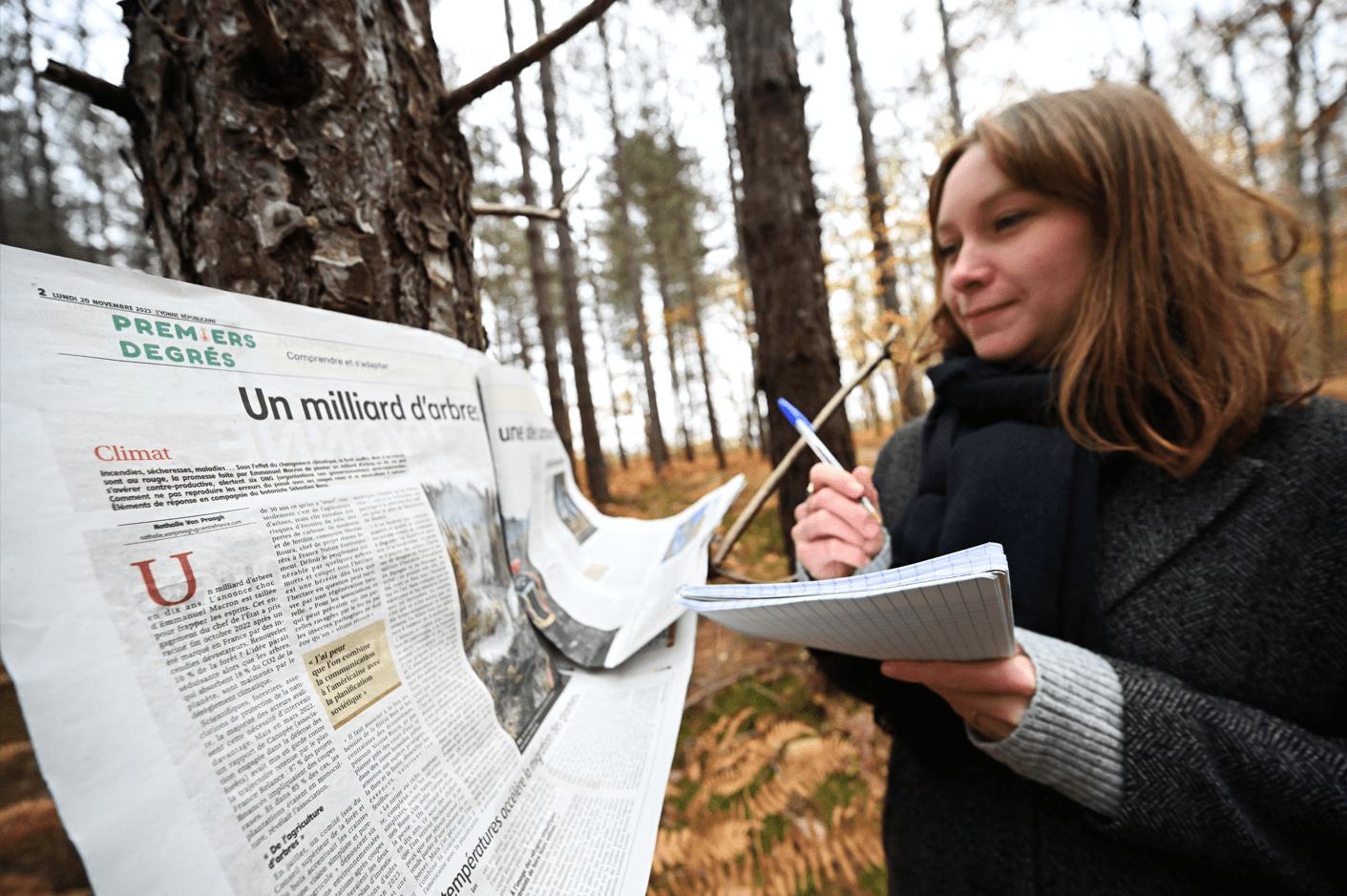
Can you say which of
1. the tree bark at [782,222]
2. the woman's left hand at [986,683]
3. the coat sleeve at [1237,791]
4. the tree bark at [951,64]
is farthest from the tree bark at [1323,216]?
the woman's left hand at [986,683]

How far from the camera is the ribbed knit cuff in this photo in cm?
69

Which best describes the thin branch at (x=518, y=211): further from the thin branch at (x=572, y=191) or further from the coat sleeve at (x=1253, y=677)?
the coat sleeve at (x=1253, y=677)

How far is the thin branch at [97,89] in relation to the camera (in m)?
0.62

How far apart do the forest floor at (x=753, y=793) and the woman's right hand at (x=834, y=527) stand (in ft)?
2.30

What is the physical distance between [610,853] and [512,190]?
849 cm

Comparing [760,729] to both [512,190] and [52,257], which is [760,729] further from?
[512,190]

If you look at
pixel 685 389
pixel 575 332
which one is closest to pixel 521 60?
pixel 575 332

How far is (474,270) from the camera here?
0.95 m

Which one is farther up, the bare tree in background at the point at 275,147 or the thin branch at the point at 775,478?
the bare tree in background at the point at 275,147

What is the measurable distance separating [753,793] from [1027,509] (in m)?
1.67

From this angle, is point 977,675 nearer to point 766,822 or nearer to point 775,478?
point 775,478

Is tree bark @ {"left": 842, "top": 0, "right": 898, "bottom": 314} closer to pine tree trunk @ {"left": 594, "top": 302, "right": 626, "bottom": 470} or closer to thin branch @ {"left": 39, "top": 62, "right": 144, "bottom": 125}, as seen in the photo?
thin branch @ {"left": 39, "top": 62, "right": 144, "bottom": 125}

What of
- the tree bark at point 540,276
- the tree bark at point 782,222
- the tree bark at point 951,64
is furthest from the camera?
the tree bark at point 951,64

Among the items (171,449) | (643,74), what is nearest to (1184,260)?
(171,449)
